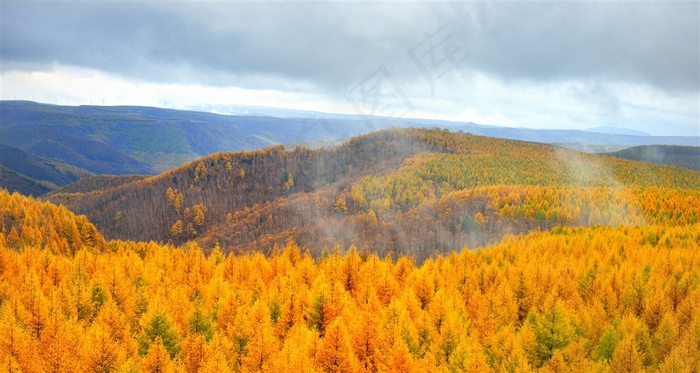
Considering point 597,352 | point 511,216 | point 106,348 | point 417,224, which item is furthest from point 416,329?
point 417,224

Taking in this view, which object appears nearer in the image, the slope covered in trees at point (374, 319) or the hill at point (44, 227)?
the slope covered in trees at point (374, 319)

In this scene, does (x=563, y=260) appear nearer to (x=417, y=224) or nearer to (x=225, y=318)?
(x=225, y=318)

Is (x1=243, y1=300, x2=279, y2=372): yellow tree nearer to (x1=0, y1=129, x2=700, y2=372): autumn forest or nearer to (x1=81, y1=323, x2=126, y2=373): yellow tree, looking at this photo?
(x1=0, y1=129, x2=700, y2=372): autumn forest

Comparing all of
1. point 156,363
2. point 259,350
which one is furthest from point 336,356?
point 156,363

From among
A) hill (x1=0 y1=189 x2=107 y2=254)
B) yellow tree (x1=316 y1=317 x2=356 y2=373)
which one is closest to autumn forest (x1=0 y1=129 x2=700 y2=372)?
yellow tree (x1=316 y1=317 x2=356 y2=373)

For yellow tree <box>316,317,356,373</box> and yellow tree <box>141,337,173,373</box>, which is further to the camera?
yellow tree <box>316,317,356,373</box>

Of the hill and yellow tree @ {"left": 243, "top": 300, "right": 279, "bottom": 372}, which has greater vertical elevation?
yellow tree @ {"left": 243, "top": 300, "right": 279, "bottom": 372}

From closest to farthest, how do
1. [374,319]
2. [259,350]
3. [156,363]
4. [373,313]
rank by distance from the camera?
[156,363] < [259,350] < [374,319] < [373,313]

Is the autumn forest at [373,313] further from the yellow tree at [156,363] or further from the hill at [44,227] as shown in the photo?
the hill at [44,227]

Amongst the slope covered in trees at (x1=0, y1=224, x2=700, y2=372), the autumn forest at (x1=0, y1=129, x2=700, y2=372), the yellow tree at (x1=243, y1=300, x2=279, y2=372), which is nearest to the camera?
the slope covered in trees at (x1=0, y1=224, x2=700, y2=372)

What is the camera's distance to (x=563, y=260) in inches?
2931

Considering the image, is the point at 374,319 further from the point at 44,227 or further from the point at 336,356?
the point at 44,227

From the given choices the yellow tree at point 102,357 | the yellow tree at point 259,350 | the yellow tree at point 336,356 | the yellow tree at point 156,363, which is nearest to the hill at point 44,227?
the yellow tree at point 102,357

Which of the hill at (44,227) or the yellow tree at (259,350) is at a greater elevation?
the yellow tree at (259,350)
